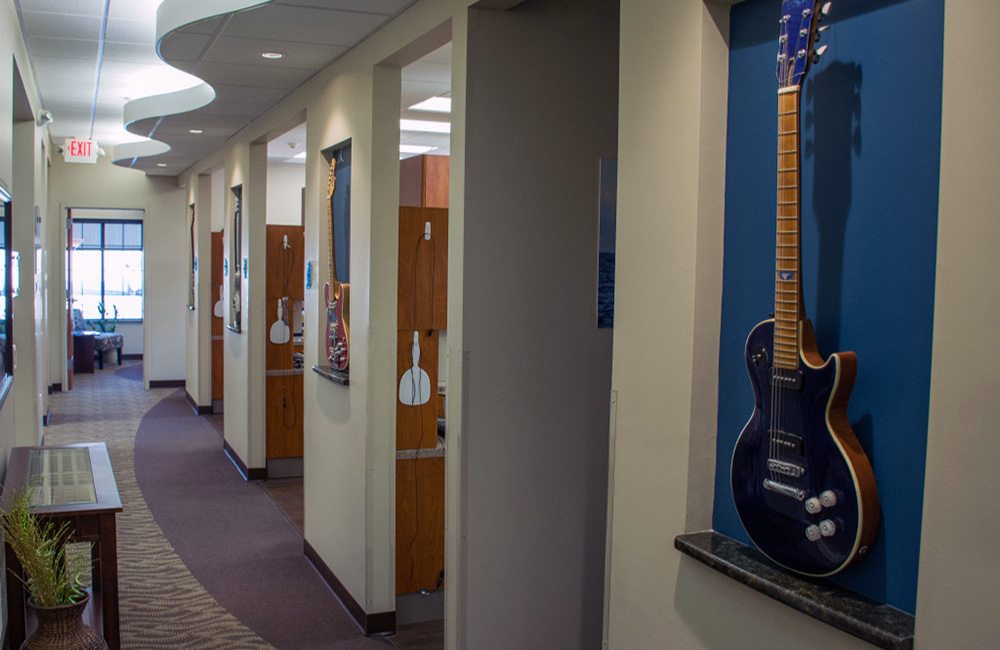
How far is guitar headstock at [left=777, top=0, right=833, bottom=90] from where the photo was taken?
191 cm

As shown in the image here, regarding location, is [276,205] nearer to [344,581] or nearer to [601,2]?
[344,581]

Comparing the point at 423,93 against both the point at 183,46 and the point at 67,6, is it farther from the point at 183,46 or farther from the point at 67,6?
the point at 67,6

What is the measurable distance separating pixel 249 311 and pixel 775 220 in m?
5.79

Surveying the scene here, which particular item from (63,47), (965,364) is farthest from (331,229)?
(965,364)

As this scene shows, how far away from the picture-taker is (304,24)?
4.16 m

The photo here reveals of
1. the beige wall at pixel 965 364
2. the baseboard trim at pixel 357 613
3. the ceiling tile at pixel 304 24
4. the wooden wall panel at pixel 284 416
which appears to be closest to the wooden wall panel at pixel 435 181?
the ceiling tile at pixel 304 24

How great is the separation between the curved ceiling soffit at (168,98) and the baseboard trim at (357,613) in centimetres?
282

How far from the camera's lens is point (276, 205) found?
A: 41.0 feet

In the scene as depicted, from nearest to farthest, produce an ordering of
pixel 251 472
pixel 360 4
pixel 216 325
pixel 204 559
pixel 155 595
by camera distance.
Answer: pixel 360 4
pixel 155 595
pixel 204 559
pixel 251 472
pixel 216 325

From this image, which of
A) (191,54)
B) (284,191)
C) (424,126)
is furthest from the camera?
(284,191)

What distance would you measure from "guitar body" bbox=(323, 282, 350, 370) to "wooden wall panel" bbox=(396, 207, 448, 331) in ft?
1.60

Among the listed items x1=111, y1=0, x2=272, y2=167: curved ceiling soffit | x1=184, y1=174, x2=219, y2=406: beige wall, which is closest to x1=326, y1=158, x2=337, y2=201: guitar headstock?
x1=111, y1=0, x2=272, y2=167: curved ceiling soffit

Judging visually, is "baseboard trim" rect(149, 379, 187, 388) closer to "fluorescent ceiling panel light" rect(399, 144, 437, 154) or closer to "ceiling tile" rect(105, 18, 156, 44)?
"fluorescent ceiling panel light" rect(399, 144, 437, 154)

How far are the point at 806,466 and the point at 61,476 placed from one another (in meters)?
3.43
